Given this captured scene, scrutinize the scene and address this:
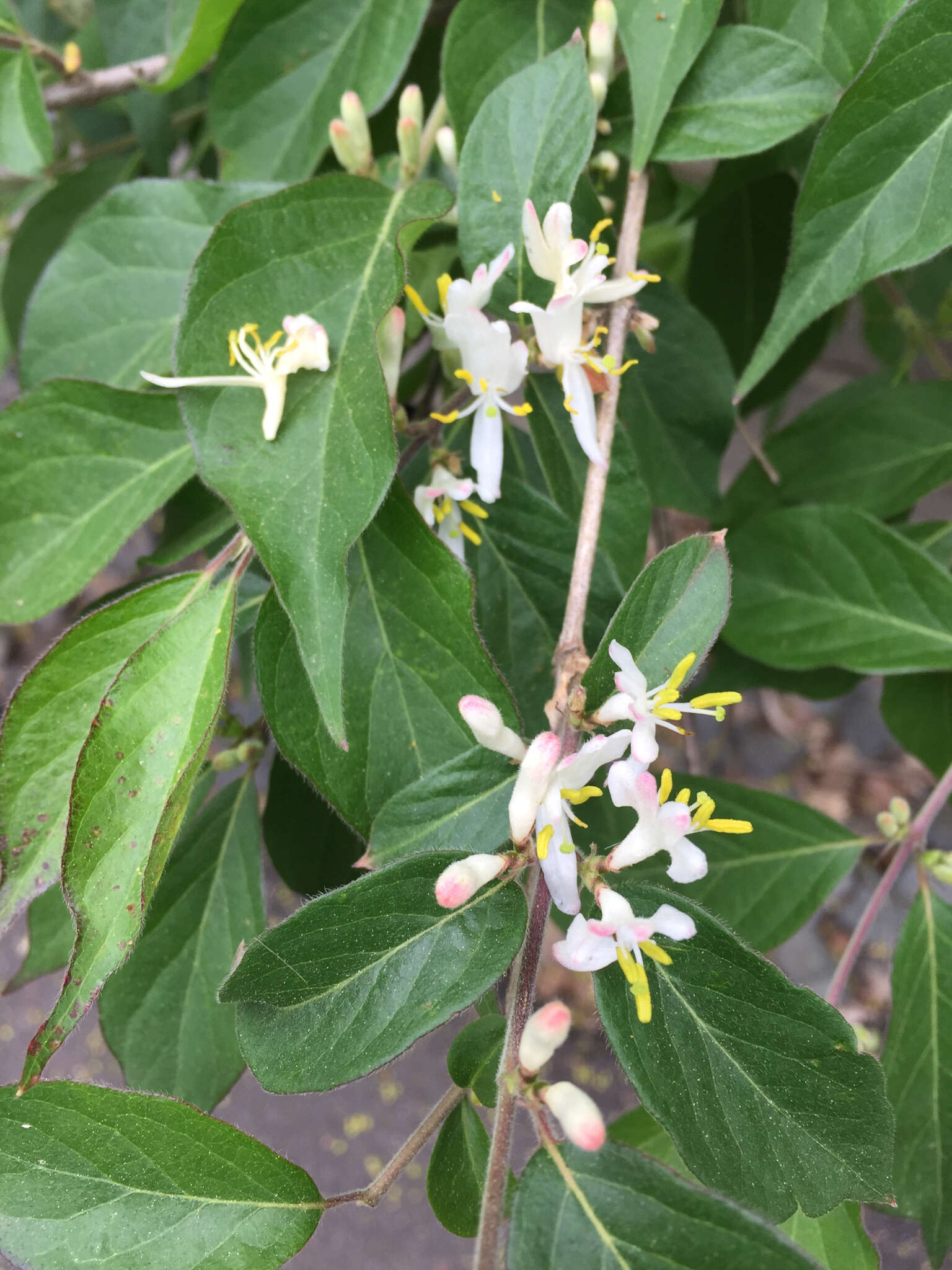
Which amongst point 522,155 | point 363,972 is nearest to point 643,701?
point 363,972

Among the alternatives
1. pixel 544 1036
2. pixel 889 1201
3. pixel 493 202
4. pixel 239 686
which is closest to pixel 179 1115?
pixel 544 1036

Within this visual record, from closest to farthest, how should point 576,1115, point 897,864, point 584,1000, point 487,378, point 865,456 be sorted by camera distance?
1. point 576,1115
2. point 487,378
3. point 897,864
4. point 865,456
5. point 584,1000

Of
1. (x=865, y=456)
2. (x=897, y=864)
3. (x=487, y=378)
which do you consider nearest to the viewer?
(x=487, y=378)


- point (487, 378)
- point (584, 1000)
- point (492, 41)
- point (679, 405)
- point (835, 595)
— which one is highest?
point (492, 41)

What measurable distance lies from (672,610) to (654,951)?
12cm

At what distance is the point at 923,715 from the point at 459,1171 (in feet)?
1.40

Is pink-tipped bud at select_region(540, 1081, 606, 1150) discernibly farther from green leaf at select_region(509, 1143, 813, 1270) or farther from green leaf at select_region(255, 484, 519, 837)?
green leaf at select_region(255, 484, 519, 837)

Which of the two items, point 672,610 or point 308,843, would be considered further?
point 308,843

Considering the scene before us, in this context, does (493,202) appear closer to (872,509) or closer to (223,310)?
(223,310)

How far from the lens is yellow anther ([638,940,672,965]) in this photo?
0.29 m

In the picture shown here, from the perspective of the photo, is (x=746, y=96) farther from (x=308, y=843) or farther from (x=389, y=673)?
(x=308, y=843)

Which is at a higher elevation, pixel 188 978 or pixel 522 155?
pixel 522 155

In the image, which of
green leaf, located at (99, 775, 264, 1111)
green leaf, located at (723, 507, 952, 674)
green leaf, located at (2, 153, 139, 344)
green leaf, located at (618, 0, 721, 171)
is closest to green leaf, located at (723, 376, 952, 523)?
green leaf, located at (723, 507, 952, 674)

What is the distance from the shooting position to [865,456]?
66 cm
